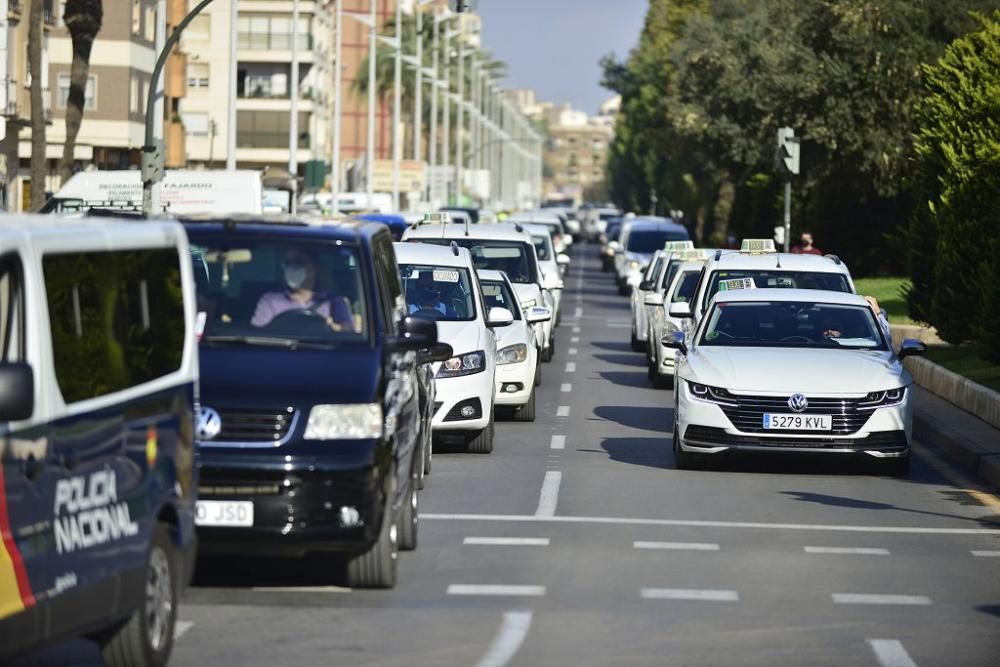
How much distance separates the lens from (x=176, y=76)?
86.6 meters

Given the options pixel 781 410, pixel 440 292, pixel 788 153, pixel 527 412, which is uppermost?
pixel 788 153

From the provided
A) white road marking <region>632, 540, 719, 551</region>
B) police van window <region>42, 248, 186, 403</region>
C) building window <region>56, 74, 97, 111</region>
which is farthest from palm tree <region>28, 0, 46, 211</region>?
police van window <region>42, 248, 186, 403</region>

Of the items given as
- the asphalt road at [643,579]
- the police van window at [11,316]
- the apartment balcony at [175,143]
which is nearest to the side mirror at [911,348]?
the asphalt road at [643,579]

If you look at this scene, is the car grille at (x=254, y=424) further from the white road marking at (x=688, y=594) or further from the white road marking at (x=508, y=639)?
the white road marking at (x=688, y=594)

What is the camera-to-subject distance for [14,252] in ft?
24.4

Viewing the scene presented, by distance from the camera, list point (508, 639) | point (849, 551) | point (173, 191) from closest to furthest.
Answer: point (508, 639)
point (849, 551)
point (173, 191)

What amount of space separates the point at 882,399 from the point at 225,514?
314 inches

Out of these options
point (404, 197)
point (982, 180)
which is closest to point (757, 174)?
Result: point (982, 180)

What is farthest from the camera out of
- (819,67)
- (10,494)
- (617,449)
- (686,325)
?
(819,67)

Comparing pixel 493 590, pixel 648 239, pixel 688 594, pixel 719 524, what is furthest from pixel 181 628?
pixel 648 239

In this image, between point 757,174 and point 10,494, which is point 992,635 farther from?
point 757,174

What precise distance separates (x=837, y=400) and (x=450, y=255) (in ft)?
13.7

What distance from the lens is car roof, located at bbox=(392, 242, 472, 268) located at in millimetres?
19469

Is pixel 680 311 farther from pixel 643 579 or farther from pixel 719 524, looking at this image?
pixel 643 579
